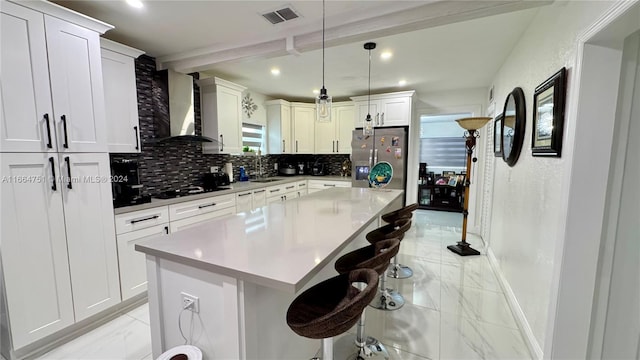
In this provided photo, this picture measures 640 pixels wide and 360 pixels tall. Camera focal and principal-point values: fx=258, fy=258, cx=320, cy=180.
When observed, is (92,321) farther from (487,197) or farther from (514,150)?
(487,197)

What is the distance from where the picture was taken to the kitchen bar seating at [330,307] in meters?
0.97

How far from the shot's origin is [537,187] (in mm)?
1862

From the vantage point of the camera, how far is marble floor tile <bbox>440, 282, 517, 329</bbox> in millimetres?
2174

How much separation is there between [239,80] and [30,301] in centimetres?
327

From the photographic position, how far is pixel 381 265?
4.40 ft

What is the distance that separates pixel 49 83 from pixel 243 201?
2.17m

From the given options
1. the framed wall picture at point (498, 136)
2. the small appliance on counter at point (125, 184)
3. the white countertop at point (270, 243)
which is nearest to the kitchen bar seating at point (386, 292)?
the white countertop at point (270, 243)

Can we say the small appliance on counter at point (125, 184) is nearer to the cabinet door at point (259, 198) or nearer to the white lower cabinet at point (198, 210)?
the white lower cabinet at point (198, 210)

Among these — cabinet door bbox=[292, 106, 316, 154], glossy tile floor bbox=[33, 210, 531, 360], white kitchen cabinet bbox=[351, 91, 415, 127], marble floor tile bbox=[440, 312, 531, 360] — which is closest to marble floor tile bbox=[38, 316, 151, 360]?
glossy tile floor bbox=[33, 210, 531, 360]

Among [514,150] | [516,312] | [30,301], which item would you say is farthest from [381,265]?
[30,301]

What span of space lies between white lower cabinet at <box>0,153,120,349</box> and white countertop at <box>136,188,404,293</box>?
3.44 ft

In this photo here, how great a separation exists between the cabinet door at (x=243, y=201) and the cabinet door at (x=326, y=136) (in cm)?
202

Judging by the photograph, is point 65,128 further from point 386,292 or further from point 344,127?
point 344,127

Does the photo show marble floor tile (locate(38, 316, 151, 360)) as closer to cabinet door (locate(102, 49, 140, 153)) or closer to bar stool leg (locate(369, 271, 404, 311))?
cabinet door (locate(102, 49, 140, 153))
